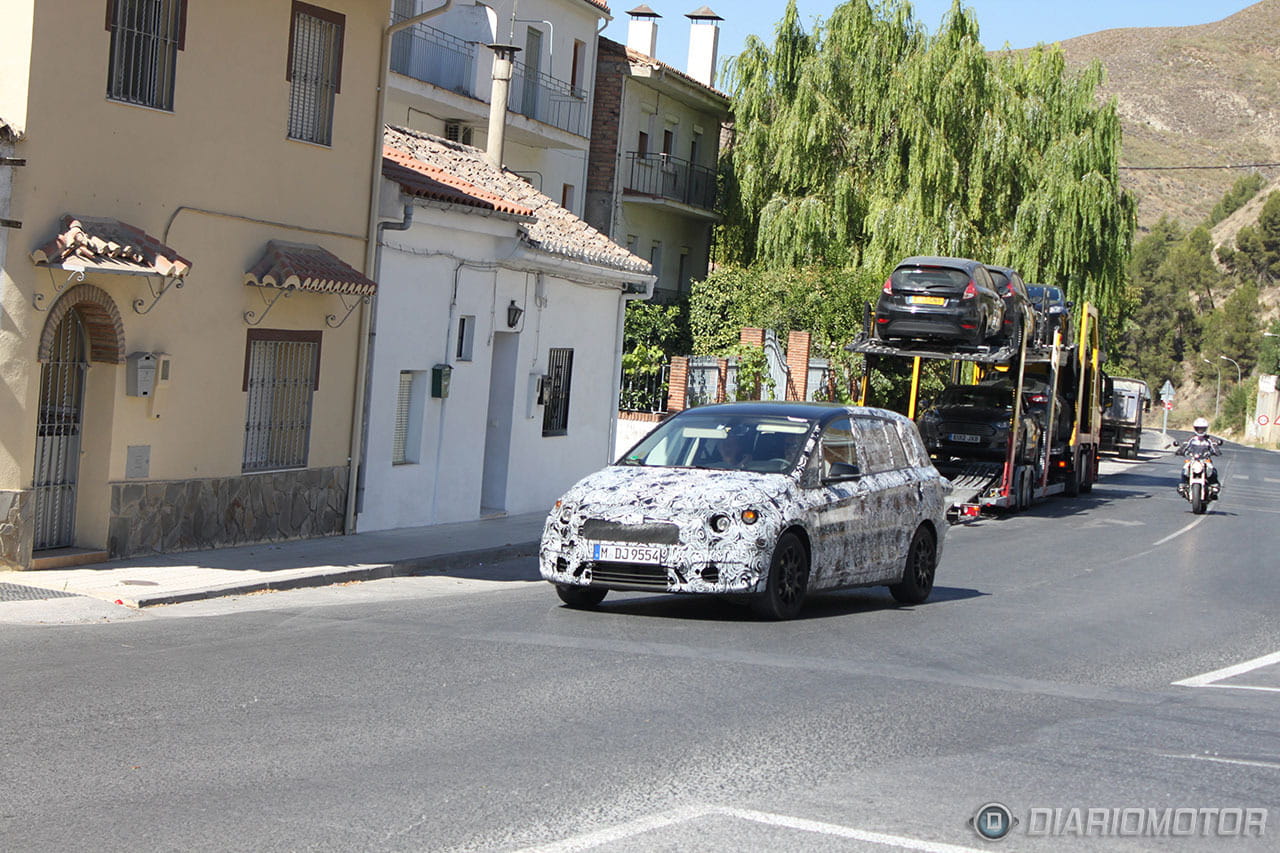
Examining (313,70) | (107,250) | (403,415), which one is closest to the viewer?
(107,250)

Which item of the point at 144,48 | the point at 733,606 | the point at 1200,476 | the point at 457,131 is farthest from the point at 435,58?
the point at 733,606

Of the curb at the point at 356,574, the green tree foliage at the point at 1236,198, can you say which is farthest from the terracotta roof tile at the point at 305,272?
the green tree foliage at the point at 1236,198

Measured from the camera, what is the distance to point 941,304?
24578mm

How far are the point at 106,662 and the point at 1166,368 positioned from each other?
114 m

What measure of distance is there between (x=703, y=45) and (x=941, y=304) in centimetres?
2623

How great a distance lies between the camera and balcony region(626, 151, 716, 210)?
41.0 meters

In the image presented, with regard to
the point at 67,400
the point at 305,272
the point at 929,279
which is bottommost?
the point at 67,400

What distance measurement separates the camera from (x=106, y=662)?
8688 millimetres

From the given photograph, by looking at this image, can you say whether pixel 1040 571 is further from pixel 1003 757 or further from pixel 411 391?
pixel 1003 757

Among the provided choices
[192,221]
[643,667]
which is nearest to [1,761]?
[643,667]

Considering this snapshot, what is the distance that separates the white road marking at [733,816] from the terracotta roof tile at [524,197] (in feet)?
48.0

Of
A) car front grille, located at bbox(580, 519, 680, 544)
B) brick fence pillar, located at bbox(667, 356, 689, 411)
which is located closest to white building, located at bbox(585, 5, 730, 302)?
brick fence pillar, located at bbox(667, 356, 689, 411)

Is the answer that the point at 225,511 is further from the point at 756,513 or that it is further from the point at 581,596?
the point at 756,513

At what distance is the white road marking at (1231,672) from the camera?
995 centimetres
